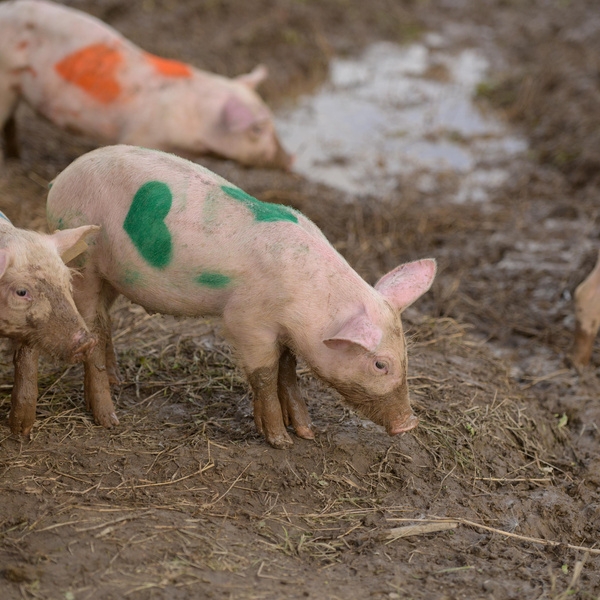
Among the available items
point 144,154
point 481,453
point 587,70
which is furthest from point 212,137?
point 587,70

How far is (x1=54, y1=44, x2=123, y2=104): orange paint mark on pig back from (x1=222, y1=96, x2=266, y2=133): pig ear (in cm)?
89

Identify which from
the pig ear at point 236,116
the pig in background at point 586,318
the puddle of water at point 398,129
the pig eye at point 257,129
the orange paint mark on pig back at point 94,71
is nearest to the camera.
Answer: the pig in background at point 586,318

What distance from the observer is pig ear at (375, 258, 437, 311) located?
14.8 feet

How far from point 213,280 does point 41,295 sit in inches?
31.1

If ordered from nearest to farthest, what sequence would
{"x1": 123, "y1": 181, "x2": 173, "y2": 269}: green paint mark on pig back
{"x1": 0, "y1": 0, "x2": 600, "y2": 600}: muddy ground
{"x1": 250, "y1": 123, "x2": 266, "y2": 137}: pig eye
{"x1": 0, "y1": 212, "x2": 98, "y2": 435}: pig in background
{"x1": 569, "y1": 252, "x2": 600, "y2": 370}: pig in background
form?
{"x1": 0, "y1": 0, "x2": 600, "y2": 600}: muddy ground
{"x1": 0, "y1": 212, "x2": 98, "y2": 435}: pig in background
{"x1": 123, "y1": 181, "x2": 173, "y2": 269}: green paint mark on pig back
{"x1": 569, "y1": 252, "x2": 600, "y2": 370}: pig in background
{"x1": 250, "y1": 123, "x2": 266, "y2": 137}: pig eye

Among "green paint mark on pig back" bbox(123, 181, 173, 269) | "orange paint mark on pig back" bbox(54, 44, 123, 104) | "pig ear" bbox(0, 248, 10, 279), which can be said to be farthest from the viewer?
"orange paint mark on pig back" bbox(54, 44, 123, 104)

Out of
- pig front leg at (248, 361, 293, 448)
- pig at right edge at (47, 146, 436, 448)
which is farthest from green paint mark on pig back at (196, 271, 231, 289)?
pig front leg at (248, 361, 293, 448)

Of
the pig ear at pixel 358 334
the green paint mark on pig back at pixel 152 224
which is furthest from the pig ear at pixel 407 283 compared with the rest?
the green paint mark on pig back at pixel 152 224

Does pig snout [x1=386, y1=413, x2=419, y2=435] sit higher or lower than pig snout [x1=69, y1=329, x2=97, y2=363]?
lower

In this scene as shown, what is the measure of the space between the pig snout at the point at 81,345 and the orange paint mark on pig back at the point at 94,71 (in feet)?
12.2

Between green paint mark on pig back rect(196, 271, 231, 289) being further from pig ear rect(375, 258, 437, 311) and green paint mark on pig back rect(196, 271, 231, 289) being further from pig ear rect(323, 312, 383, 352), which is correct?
pig ear rect(375, 258, 437, 311)

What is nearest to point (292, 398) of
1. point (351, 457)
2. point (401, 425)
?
point (351, 457)

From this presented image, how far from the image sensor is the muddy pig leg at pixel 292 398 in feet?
15.7

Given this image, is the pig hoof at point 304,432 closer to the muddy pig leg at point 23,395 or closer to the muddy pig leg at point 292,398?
the muddy pig leg at point 292,398
